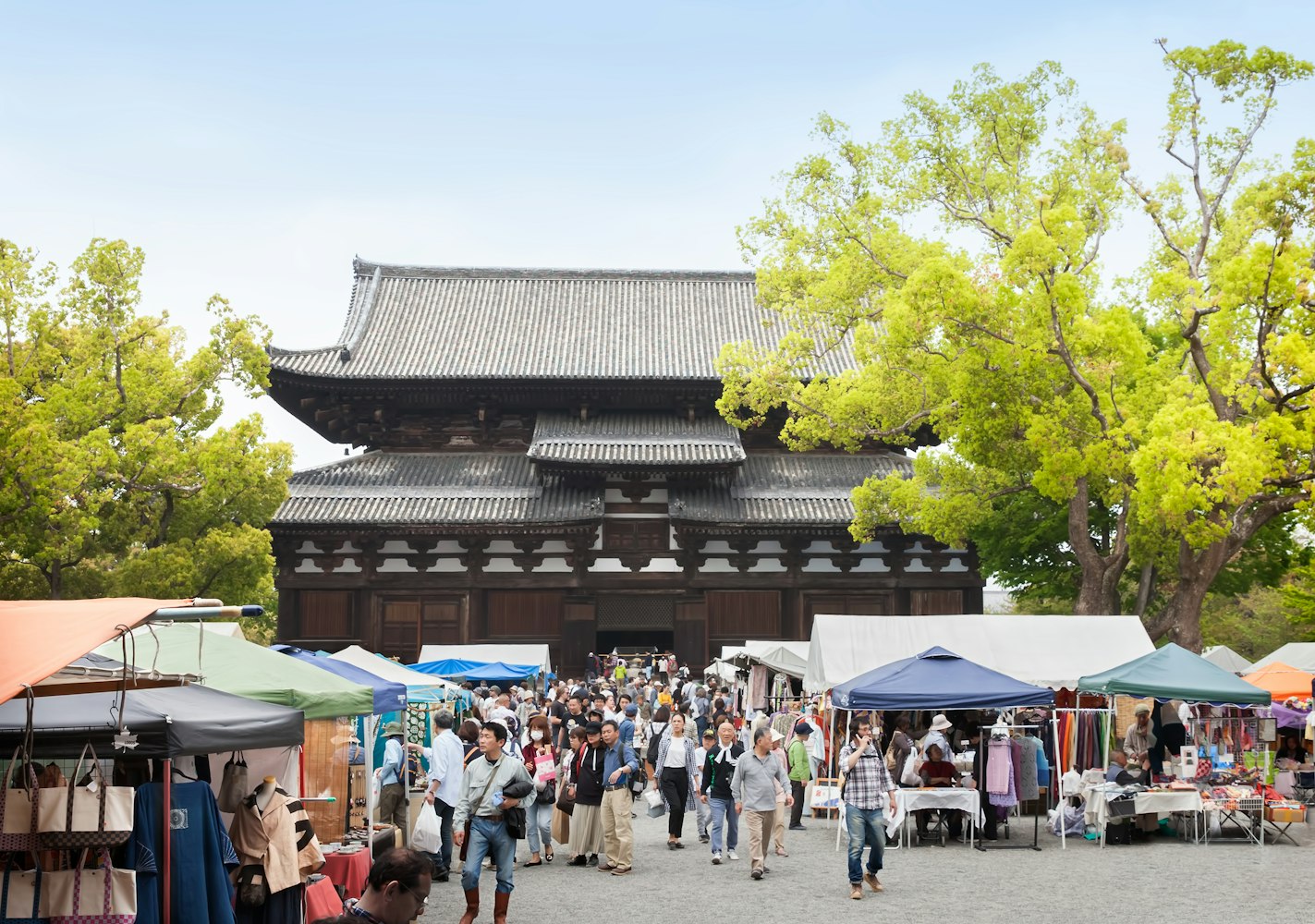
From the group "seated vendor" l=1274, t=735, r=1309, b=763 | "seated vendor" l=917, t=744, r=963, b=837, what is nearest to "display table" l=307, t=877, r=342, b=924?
"seated vendor" l=917, t=744, r=963, b=837

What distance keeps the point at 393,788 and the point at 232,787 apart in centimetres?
447

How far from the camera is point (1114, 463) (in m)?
21.9

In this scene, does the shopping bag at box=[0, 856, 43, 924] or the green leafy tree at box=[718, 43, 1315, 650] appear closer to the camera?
the shopping bag at box=[0, 856, 43, 924]

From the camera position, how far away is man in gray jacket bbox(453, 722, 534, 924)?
9.89 meters

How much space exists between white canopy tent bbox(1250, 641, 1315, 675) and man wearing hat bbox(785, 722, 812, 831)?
849cm

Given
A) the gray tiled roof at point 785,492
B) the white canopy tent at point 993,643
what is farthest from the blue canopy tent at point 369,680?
the gray tiled roof at point 785,492

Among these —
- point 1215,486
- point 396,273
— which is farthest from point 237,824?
point 396,273

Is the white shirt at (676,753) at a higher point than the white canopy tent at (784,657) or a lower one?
lower

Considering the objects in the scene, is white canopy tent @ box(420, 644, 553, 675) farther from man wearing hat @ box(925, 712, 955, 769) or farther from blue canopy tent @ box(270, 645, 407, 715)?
blue canopy tent @ box(270, 645, 407, 715)

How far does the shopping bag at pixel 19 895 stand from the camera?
680 cm

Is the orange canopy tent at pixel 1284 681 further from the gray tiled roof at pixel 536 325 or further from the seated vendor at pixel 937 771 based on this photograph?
the gray tiled roof at pixel 536 325

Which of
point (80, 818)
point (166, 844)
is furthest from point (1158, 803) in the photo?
point (80, 818)

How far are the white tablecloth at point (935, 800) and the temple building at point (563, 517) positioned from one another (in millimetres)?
16317

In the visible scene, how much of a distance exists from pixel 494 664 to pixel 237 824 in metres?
17.0
